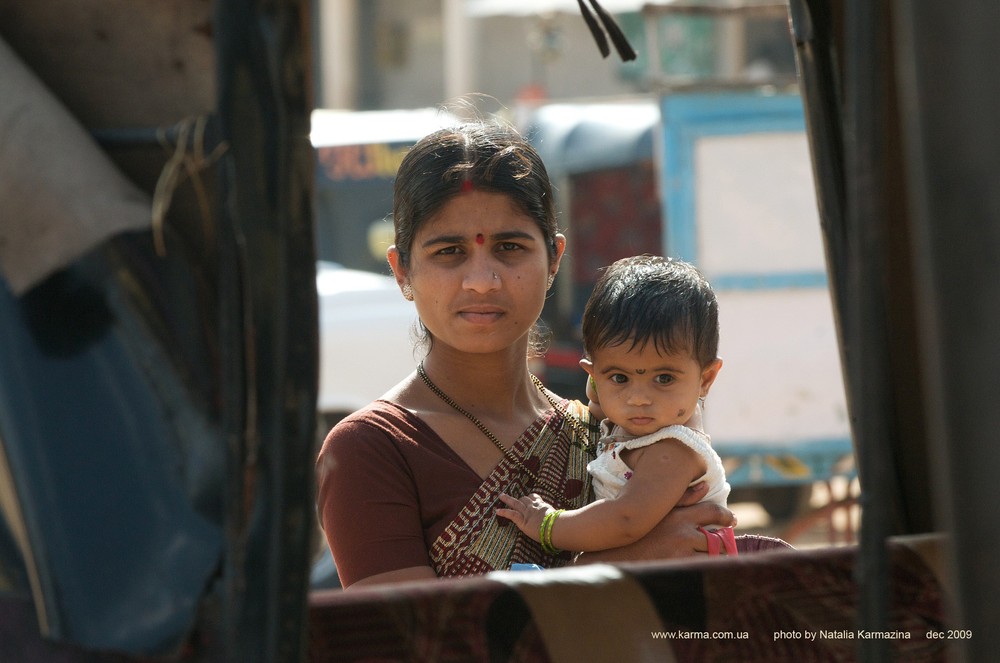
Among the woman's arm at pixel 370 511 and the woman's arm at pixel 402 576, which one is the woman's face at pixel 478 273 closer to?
the woman's arm at pixel 370 511

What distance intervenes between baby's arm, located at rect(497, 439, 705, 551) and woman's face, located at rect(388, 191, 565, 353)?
0.28 m

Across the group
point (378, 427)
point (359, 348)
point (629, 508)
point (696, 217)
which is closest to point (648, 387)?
point (629, 508)

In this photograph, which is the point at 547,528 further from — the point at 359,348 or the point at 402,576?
the point at 359,348

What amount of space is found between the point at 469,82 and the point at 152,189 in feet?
63.9

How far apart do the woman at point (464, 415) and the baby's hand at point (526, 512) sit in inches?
1.2

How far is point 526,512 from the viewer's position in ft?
5.94

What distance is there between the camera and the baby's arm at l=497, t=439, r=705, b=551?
1789mm

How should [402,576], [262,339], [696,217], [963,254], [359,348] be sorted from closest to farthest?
1. [963,254]
2. [262,339]
3. [402,576]
4. [359,348]
5. [696,217]

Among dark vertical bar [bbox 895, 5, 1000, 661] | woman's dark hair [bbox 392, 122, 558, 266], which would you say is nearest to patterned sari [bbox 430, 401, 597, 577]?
woman's dark hair [bbox 392, 122, 558, 266]

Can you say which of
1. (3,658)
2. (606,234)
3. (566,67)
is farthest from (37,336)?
(566,67)

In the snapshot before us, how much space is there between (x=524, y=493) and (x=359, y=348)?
4862mm

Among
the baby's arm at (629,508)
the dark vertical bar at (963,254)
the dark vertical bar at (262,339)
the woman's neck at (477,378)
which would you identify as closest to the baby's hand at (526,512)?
the baby's arm at (629,508)

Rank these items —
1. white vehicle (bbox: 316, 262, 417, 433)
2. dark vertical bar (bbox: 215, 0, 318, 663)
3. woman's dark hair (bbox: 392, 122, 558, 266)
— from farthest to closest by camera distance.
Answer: white vehicle (bbox: 316, 262, 417, 433)
woman's dark hair (bbox: 392, 122, 558, 266)
dark vertical bar (bbox: 215, 0, 318, 663)

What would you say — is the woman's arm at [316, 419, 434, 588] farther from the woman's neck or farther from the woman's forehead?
the woman's forehead
